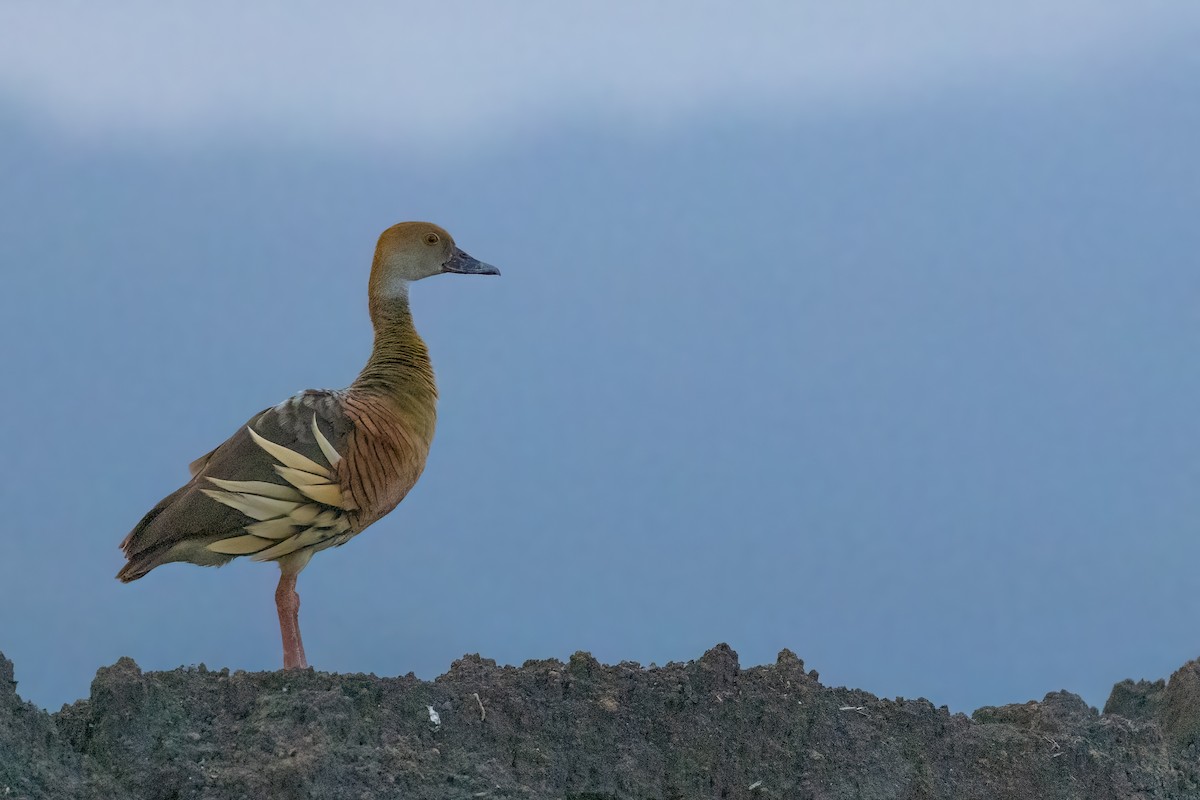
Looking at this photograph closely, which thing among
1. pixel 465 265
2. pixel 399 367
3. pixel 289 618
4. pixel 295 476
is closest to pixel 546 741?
pixel 289 618

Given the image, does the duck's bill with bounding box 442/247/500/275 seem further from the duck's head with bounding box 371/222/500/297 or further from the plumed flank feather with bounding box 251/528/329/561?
the plumed flank feather with bounding box 251/528/329/561

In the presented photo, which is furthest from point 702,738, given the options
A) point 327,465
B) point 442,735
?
point 327,465

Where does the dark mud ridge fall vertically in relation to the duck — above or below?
below

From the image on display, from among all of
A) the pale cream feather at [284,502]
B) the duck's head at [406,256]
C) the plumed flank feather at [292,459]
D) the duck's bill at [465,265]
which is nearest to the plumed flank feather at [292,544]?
the pale cream feather at [284,502]

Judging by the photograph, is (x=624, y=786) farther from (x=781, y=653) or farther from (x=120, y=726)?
(x=120, y=726)

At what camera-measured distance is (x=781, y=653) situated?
5512mm

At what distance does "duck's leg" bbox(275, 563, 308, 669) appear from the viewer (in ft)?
17.9

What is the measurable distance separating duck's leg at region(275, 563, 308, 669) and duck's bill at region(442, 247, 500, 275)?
1.52 metres

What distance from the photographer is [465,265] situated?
19.7ft

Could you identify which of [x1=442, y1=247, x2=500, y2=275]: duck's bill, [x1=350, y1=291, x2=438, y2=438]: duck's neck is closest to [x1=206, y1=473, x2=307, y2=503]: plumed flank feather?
[x1=350, y1=291, x2=438, y2=438]: duck's neck

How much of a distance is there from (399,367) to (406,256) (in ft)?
1.70

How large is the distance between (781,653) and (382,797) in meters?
1.87

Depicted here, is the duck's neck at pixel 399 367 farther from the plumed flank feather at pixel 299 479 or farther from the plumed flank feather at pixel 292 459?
the plumed flank feather at pixel 292 459

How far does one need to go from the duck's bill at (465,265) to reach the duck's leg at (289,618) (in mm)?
1518
